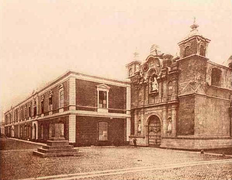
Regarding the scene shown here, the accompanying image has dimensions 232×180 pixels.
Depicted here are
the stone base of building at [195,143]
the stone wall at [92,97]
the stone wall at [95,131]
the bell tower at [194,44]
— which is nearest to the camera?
the stone base of building at [195,143]

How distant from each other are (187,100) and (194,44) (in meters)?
3.54

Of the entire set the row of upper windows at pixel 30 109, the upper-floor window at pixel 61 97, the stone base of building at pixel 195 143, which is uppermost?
the upper-floor window at pixel 61 97

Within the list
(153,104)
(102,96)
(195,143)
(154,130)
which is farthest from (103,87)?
(195,143)

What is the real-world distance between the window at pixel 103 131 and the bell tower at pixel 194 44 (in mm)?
7605

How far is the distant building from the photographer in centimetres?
1546

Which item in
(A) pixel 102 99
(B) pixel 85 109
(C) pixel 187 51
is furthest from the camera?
(A) pixel 102 99

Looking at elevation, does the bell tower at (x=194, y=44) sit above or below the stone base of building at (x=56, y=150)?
above

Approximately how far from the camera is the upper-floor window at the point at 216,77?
17.1 metres

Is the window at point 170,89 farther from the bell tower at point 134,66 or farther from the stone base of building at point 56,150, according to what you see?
the stone base of building at point 56,150

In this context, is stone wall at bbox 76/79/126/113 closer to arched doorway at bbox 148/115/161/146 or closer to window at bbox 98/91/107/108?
window at bbox 98/91/107/108

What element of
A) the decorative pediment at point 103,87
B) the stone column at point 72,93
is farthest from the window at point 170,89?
the stone column at point 72,93

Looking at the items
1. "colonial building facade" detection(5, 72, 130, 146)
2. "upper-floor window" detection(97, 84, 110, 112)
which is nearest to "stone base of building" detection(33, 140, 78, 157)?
"colonial building facade" detection(5, 72, 130, 146)

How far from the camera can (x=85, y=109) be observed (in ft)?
59.3

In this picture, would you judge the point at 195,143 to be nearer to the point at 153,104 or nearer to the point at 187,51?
the point at 153,104
